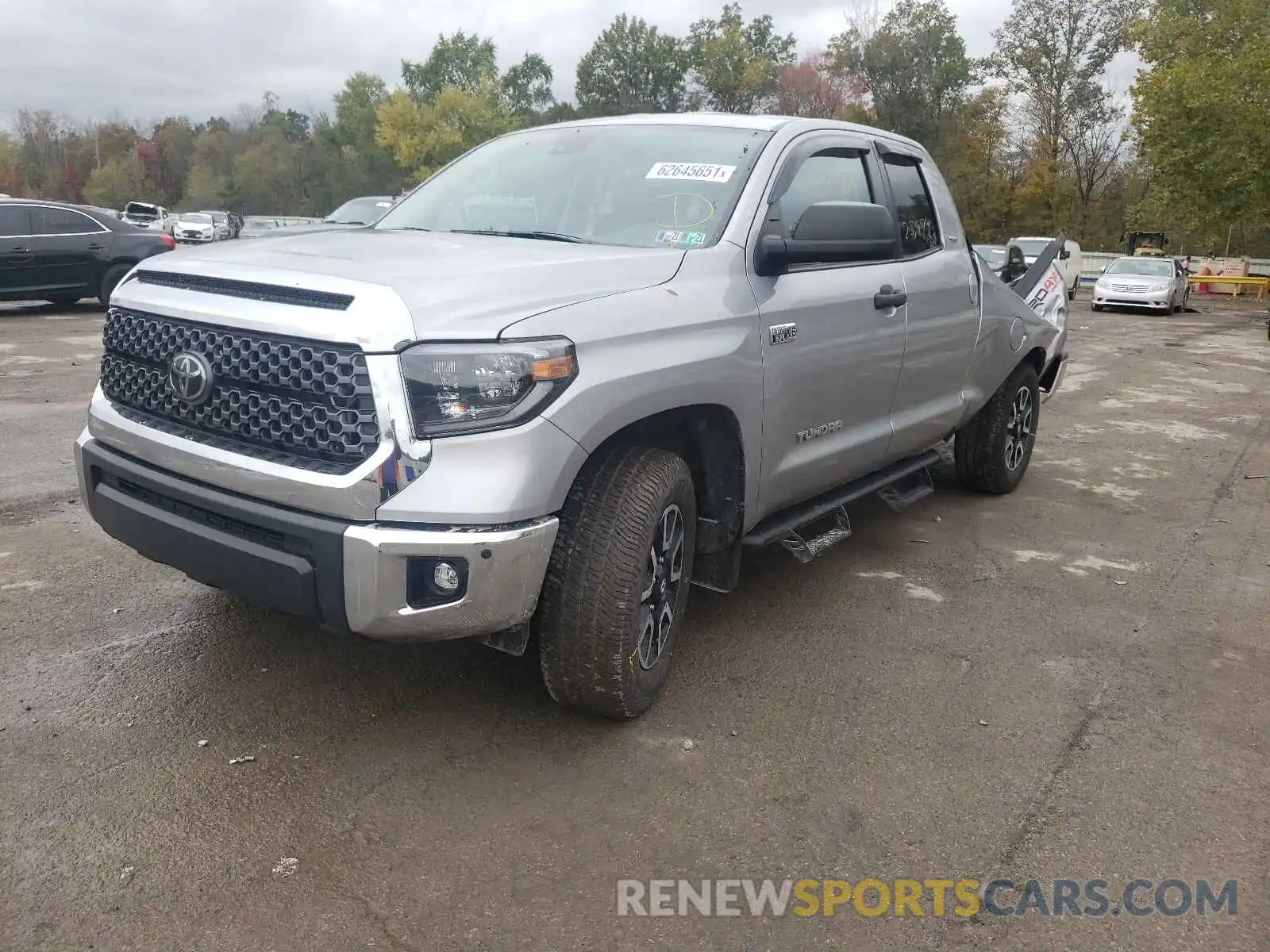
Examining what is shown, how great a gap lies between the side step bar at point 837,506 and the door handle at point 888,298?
2.56 ft

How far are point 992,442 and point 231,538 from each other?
177 inches

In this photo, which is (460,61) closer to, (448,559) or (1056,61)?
(1056,61)

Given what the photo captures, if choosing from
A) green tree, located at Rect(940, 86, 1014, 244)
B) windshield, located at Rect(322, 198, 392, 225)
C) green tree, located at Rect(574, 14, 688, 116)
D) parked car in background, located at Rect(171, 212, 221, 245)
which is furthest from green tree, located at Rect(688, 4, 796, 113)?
windshield, located at Rect(322, 198, 392, 225)

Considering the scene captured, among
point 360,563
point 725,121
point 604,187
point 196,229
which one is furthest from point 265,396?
point 196,229

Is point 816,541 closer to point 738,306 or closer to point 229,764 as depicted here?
point 738,306

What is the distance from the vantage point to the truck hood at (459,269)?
2.68 meters

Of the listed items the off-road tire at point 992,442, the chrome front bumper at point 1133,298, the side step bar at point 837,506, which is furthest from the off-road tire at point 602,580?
the chrome front bumper at point 1133,298

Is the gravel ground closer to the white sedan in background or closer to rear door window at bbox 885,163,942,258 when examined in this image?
rear door window at bbox 885,163,942,258

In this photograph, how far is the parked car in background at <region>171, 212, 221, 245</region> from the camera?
43.1m

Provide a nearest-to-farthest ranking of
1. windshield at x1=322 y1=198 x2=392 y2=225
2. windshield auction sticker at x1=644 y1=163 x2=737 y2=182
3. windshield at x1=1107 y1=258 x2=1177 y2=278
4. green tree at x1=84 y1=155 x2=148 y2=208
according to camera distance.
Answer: windshield auction sticker at x1=644 y1=163 x2=737 y2=182 → windshield at x1=322 y1=198 x2=392 y2=225 → windshield at x1=1107 y1=258 x2=1177 y2=278 → green tree at x1=84 y1=155 x2=148 y2=208

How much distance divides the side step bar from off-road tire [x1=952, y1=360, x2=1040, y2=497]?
0.76 meters

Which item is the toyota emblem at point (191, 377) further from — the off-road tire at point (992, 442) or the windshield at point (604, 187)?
the off-road tire at point (992, 442)

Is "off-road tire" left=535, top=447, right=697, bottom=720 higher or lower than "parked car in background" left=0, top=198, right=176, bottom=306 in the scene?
lower

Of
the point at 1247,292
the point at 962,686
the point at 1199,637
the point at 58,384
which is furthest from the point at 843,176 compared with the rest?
the point at 1247,292
